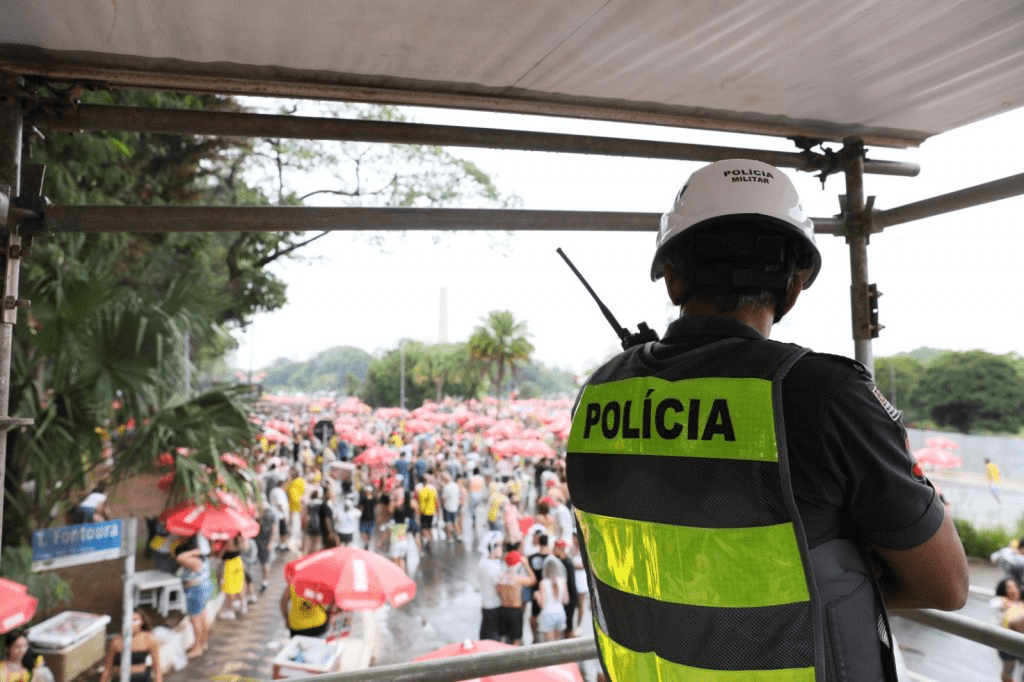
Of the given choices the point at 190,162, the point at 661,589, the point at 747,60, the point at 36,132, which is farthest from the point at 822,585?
the point at 190,162

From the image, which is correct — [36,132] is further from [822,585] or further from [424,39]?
[822,585]

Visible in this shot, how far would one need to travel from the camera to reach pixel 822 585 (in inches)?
40.0

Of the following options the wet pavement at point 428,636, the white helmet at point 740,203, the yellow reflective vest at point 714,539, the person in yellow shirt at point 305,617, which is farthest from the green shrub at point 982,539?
the yellow reflective vest at point 714,539

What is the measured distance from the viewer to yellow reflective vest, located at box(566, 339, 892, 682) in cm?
100

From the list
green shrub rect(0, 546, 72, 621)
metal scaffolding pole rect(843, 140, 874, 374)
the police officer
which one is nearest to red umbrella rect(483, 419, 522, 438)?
green shrub rect(0, 546, 72, 621)

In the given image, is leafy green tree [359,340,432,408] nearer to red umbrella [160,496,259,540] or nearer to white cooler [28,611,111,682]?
red umbrella [160,496,259,540]

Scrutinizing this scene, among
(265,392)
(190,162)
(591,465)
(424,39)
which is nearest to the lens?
(591,465)

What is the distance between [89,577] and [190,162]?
759cm

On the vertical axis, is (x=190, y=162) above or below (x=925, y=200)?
above

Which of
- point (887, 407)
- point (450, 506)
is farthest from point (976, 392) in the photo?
point (887, 407)

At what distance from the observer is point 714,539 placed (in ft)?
3.42

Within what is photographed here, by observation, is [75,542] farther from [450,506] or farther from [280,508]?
[450,506]

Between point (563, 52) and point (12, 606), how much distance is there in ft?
18.9

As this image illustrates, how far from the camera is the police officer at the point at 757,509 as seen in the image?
1000 mm
